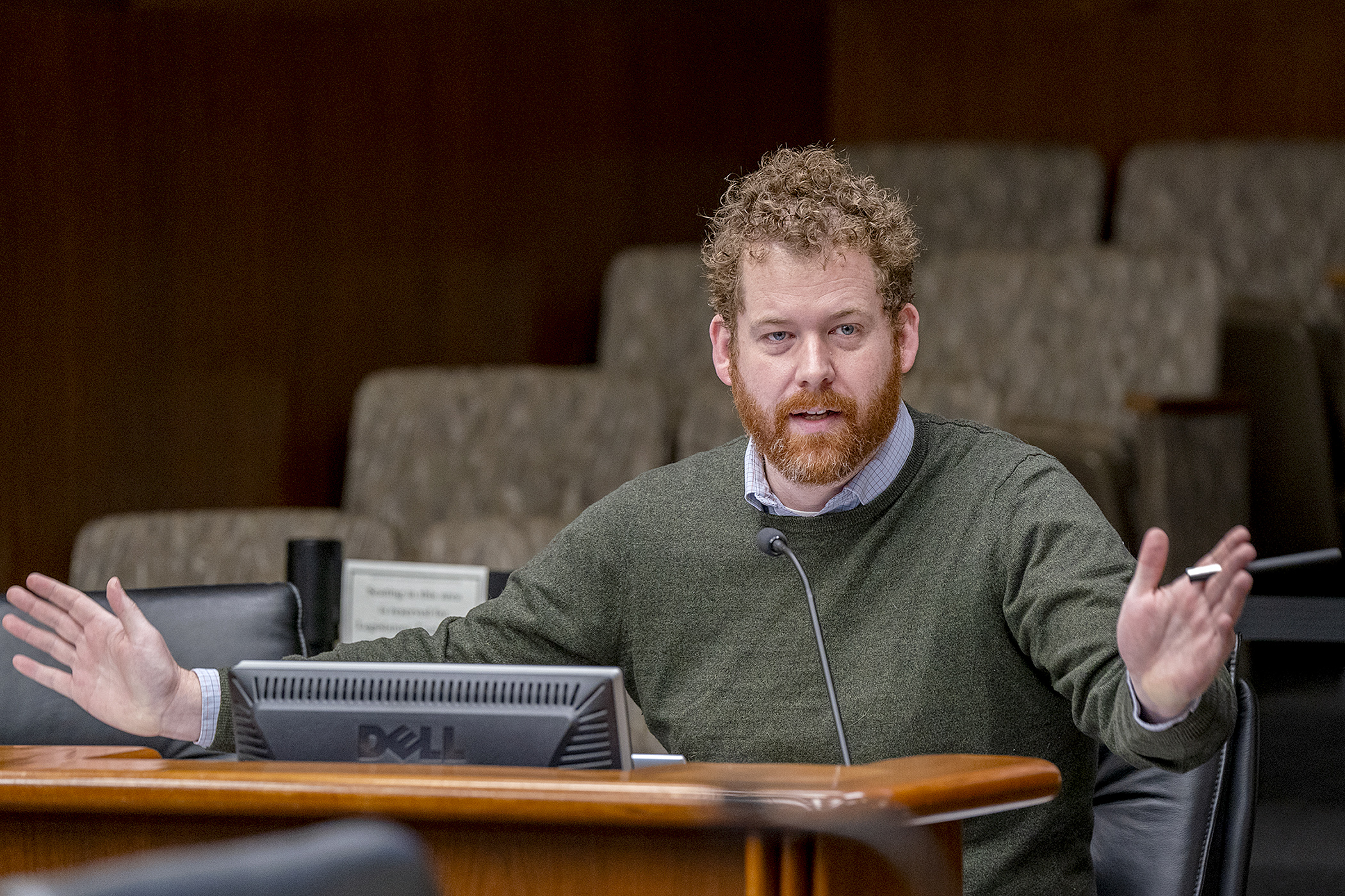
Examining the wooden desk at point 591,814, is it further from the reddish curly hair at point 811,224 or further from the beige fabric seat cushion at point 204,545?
the beige fabric seat cushion at point 204,545

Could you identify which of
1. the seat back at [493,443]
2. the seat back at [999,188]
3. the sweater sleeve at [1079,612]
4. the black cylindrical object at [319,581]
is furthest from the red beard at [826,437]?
the seat back at [999,188]

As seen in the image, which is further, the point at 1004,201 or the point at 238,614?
the point at 1004,201

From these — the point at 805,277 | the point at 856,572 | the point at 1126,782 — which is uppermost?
the point at 805,277

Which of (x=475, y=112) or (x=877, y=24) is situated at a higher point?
(x=877, y=24)

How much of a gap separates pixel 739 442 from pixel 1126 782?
395 mm

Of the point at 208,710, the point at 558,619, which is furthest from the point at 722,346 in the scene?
the point at 208,710

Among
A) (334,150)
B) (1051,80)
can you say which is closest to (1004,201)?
(1051,80)

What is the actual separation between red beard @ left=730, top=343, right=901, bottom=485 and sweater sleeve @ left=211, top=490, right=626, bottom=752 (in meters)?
0.16

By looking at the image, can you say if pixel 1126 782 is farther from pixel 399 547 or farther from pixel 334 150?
pixel 334 150

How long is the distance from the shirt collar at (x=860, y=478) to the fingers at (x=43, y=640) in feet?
1.63

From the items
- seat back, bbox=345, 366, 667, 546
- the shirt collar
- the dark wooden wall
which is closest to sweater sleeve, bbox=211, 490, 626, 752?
the shirt collar

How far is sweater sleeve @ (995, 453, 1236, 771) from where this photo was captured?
3.10 ft

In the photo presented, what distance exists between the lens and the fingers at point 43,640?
1.01 meters

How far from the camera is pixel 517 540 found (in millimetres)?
2152
